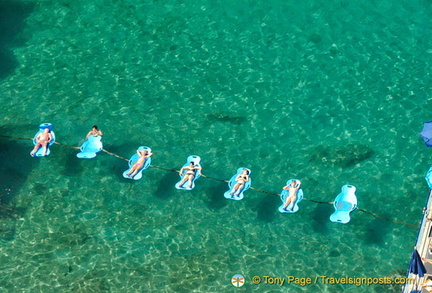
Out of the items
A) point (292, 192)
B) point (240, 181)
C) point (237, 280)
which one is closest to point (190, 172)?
point (240, 181)

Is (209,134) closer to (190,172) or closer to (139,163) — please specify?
(190,172)

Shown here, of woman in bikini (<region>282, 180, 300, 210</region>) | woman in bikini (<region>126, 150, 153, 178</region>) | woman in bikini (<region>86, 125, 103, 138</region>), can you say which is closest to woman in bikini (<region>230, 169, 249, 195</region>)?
woman in bikini (<region>282, 180, 300, 210</region>)

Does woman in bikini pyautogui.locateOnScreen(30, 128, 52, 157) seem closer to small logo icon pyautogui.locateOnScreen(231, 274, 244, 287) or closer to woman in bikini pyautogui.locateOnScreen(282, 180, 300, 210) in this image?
small logo icon pyautogui.locateOnScreen(231, 274, 244, 287)

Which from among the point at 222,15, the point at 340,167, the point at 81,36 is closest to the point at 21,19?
the point at 81,36

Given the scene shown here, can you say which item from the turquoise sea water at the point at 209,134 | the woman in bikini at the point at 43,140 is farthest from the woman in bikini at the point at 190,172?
the woman in bikini at the point at 43,140

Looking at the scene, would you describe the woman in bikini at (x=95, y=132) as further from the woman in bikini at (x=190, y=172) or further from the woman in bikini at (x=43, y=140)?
the woman in bikini at (x=190, y=172)

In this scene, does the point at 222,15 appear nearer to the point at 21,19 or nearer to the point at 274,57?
the point at 274,57
